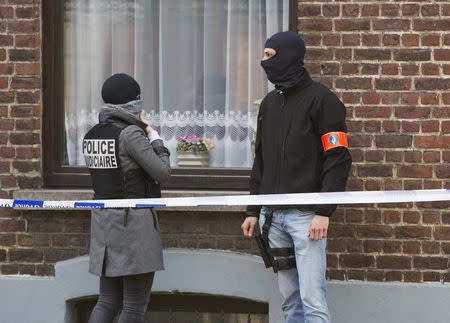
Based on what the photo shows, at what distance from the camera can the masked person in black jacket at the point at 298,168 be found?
189 inches

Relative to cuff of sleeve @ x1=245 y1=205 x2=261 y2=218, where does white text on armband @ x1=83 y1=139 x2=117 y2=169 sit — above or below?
above

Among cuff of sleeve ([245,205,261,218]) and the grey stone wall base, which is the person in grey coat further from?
the grey stone wall base

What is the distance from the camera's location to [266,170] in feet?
16.5

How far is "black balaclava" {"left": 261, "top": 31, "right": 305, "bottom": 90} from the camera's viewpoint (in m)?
4.91

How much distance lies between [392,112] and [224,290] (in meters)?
1.62

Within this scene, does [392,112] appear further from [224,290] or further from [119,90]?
[119,90]

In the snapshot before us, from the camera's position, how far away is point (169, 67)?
21.4 feet

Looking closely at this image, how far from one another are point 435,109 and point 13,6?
2905 millimetres

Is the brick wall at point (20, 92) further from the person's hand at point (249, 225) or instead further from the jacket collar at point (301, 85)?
the jacket collar at point (301, 85)

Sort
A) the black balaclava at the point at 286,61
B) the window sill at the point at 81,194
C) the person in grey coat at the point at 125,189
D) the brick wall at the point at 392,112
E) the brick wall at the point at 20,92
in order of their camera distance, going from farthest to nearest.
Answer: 1. the brick wall at the point at 20,92
2. the window sill at the point at 81,194
3. the brick wall at the point at 392,112
4. the person in grey coat at the point at 125,189
5. the black balaclava at the point at 286,61

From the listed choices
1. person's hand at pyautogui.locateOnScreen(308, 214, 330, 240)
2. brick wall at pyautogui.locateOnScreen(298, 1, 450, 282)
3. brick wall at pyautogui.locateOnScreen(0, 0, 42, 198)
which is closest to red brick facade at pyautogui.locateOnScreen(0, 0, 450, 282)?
brick wall at pyautogui.locateOnScreen(298, 1, 450, 282)

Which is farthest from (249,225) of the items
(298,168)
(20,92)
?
(20,92)

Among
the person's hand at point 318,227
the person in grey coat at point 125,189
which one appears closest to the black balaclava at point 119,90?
the person in grey coat at point 125,189

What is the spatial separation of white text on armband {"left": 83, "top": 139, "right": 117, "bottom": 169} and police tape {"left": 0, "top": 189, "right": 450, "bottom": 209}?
21 centimetres
